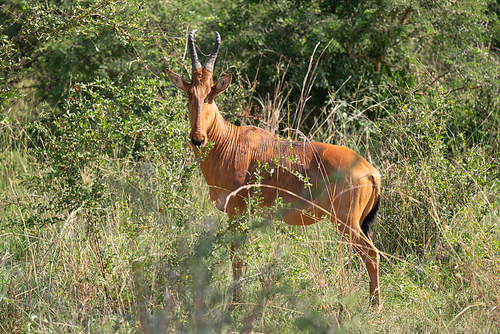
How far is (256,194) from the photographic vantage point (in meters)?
4.52

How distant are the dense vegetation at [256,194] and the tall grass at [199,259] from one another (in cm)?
3

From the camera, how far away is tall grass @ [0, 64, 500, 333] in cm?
321

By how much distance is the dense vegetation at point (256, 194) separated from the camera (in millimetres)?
3467

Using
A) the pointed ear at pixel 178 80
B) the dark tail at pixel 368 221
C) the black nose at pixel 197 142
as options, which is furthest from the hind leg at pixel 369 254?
the pointed ear at pixel 178 80

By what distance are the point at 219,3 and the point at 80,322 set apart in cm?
876

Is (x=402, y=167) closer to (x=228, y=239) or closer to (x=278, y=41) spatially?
(x=228, y=239)

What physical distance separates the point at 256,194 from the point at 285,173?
413 millimetres

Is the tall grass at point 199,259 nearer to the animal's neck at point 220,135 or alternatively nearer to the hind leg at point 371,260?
the hind leg at point 371,260

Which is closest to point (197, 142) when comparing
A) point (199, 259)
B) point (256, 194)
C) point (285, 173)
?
point (256, 194)

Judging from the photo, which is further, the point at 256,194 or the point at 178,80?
the point at 178,80

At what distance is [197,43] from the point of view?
9000mm

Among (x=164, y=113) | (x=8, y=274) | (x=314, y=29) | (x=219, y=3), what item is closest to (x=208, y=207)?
(x=164, y=113)

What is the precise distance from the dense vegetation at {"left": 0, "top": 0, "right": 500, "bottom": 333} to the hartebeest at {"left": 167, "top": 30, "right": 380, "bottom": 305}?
0.27 m

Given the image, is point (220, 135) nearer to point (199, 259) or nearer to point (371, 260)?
point (371, 260)
